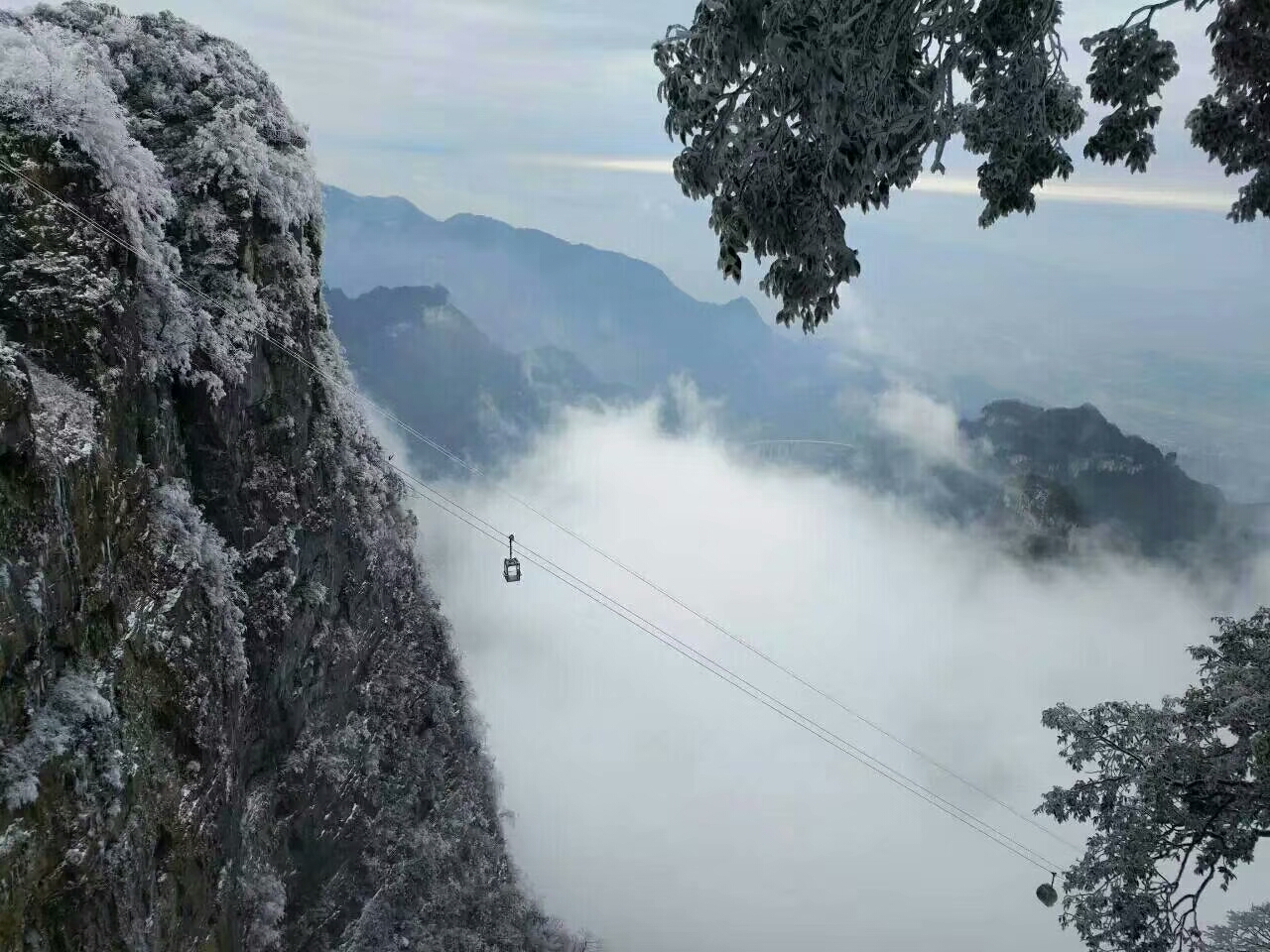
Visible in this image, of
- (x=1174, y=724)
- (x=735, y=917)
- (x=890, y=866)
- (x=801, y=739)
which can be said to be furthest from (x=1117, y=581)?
(x=1174, y=724)

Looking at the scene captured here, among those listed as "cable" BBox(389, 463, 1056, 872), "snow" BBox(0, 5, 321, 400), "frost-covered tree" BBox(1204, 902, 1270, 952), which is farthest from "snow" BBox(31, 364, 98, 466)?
"frost-covered tree" BBox(1204, 902, 1270, 952)

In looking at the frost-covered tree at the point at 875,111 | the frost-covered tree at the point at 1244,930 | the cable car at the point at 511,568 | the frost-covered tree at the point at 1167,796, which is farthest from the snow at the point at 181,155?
the frost-covered tree at the point at 1244,930

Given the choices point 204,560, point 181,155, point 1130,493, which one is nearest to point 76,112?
point 181,155

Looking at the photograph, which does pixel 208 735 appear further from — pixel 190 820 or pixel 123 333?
pixel 123 333

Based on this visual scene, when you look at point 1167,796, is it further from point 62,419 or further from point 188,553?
point 62,419

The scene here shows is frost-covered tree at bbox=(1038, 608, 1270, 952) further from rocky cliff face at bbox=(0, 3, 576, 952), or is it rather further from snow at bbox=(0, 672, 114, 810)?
snow at bbox=(0, 672, 114, 810)

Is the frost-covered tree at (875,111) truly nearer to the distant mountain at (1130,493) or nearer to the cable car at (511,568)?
Result: the cable car at (511,568)
